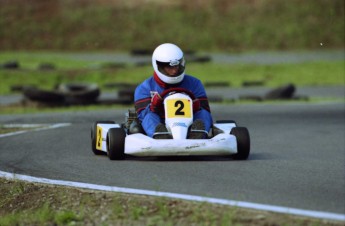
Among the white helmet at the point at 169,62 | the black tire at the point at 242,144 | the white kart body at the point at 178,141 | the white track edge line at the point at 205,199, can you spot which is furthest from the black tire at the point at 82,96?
the white track edge line at the point at 205,199

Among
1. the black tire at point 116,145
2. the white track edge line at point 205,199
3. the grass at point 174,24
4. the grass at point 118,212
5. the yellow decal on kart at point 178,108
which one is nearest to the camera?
the grass at point 118,212

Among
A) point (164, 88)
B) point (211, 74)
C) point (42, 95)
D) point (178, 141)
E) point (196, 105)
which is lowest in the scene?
point (211, 74)

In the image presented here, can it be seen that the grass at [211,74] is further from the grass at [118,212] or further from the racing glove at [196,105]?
the grass at [118,212]

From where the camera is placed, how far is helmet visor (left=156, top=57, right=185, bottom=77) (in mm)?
9984

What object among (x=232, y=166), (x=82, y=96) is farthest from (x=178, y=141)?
(x=82, y=96)

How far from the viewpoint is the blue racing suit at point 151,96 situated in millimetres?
9758

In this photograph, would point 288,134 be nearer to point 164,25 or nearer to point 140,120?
point 140,120

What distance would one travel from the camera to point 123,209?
6.45 metres

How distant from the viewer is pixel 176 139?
906cm

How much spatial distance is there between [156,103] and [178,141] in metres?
0.93

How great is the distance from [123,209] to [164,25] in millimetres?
32459

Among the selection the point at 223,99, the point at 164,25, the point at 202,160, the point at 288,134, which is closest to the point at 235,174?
the point at 202,160

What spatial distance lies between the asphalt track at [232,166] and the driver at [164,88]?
54 centimetres

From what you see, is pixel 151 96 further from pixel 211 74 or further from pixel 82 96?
pixel 211 74
